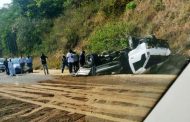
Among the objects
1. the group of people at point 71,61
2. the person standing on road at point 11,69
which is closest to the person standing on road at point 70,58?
the group of people at point 71,61

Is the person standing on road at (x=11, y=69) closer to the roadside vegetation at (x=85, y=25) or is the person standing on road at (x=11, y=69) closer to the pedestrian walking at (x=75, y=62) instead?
the roadside vegetation at (x=85, y=25)

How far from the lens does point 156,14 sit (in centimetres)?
141

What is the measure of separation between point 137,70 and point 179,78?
0.16 metres

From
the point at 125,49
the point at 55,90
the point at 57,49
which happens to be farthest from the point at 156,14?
the point at 55,90

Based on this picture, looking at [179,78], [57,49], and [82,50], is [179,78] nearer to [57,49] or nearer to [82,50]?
[82,50]

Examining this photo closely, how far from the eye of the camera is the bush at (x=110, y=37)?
145cm

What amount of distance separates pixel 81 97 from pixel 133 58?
1.10ft

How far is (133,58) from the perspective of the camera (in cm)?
151

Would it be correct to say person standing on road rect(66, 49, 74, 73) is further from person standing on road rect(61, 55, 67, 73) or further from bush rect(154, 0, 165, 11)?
bush rect(154, 0, 165, 11)

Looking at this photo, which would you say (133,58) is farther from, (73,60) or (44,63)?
→ (44,63)

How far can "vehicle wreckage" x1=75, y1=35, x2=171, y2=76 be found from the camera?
141cm

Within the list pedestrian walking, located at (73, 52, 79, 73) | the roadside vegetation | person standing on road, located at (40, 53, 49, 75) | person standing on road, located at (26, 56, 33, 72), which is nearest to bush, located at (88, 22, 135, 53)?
the roadside vegetation

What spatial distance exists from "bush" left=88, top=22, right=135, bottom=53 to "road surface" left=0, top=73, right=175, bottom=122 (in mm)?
138

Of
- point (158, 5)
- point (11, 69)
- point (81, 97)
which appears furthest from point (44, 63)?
point (158, 5)
